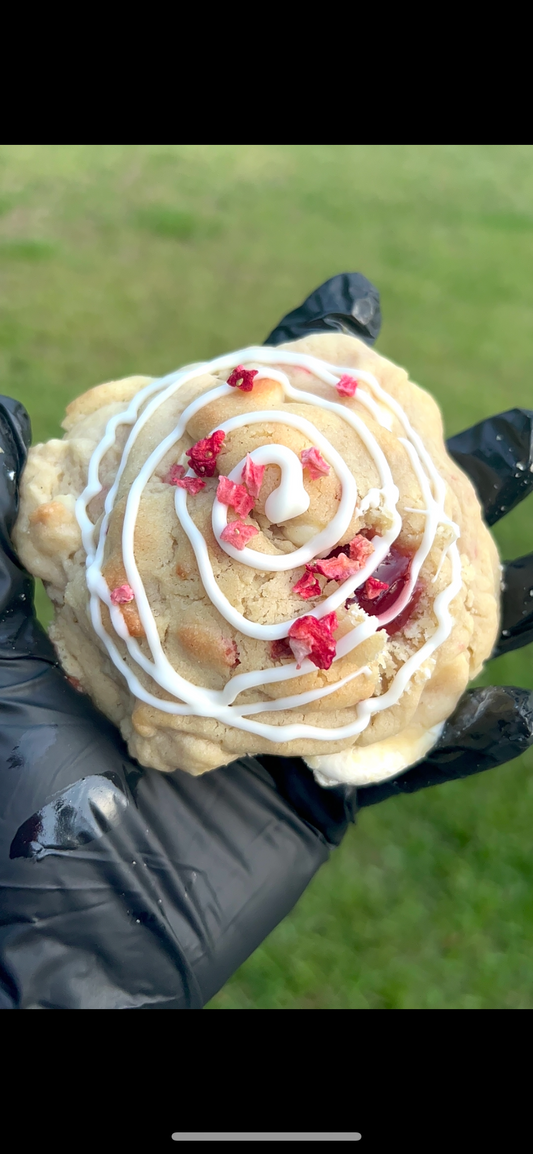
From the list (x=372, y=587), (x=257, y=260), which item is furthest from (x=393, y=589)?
(x=257, y=260)

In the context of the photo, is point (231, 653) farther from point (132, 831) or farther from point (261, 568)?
point (132, 831)

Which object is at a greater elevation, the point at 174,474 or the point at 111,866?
the point at 174,474

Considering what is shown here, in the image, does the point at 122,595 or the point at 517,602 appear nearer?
the point at 122,595

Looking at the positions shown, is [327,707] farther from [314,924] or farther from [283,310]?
[283,310]

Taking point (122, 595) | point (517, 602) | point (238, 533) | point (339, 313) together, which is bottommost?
point (517, 602)

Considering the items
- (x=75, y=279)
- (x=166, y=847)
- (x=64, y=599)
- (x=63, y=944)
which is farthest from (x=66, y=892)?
(x=75, y=279)

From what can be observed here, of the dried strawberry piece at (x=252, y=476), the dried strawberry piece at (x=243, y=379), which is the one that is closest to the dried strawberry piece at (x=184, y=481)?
the dried strawberry piece at (x=252, y=476)

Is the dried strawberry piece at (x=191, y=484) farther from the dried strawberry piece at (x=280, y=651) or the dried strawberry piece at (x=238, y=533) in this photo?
the dried strawberry piece at (x=280, y=651)
